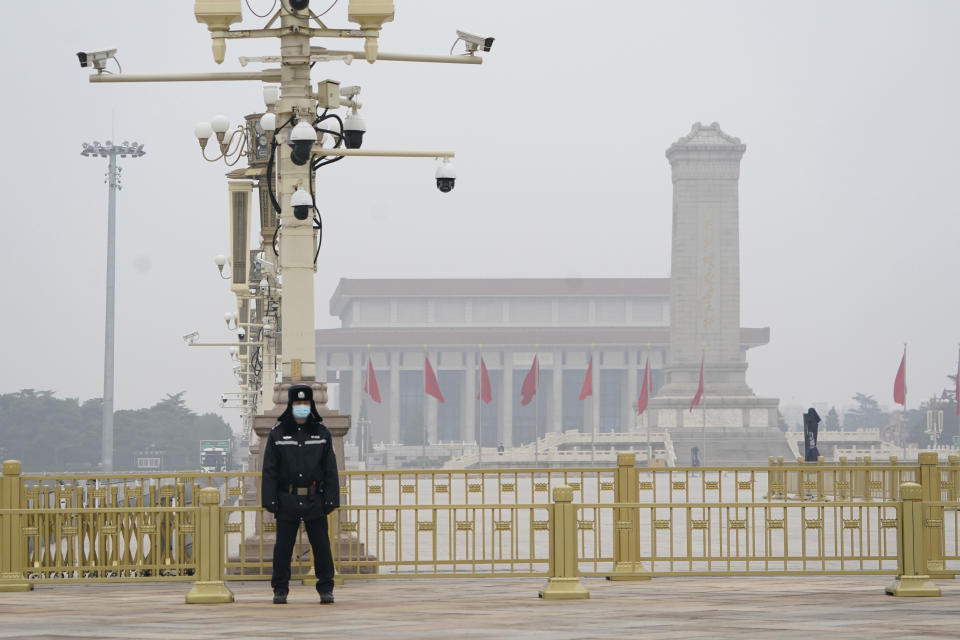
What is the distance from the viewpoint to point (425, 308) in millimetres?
148750

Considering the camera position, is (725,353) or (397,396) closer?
(725,353)

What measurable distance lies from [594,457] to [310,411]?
84.0m

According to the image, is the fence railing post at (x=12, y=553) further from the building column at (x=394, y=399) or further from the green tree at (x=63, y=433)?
the building column at (x=394, y=399)

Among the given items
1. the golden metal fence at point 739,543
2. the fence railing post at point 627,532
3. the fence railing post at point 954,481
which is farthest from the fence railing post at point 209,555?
the fence railing post at point 954,481

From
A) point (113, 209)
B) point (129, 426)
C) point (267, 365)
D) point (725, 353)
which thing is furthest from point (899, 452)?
point (267, 365)

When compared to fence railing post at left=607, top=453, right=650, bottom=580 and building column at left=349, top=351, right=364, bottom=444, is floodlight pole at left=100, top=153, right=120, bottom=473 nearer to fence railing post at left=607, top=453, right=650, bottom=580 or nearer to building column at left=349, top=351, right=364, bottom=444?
fence railing post at left=607, top=453, right=650, bottom=580

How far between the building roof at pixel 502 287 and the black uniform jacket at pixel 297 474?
445 feet

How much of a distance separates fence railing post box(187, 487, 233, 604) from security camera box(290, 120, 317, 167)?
11.0 ft

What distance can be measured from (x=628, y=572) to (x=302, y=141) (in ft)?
16.2

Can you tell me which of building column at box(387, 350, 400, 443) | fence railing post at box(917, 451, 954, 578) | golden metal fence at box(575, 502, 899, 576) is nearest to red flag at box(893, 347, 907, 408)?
golden metal fence at box(575, 502, 899, 576)

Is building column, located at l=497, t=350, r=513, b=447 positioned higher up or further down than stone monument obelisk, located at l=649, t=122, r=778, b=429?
further down

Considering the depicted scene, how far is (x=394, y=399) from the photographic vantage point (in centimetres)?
13900

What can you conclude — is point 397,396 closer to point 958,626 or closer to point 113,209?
point 113,209

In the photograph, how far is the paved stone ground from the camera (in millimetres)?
9141
